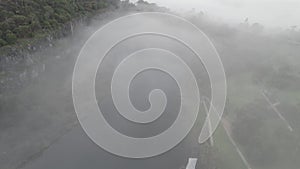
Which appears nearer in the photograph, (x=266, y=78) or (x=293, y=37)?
(x=266, y=78)

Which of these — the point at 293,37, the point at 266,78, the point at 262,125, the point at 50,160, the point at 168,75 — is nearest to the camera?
the point at 50,160

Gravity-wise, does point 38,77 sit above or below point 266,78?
below

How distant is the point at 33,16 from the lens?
2453 centimetres

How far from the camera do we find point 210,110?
1808cm

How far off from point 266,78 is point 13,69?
16102mm

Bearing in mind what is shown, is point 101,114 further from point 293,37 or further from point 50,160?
point 293,37

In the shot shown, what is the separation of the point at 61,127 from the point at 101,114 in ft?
6.82

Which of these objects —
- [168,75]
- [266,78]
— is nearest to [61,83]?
[168,75]

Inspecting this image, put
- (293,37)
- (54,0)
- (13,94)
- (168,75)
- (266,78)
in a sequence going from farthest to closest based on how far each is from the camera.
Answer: (293,37), (54,0), (266,78), (168,75), (13,94)

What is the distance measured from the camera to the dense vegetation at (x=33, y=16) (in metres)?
22.2

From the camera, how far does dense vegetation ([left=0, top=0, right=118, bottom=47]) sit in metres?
22.2

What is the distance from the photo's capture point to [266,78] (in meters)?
24.1

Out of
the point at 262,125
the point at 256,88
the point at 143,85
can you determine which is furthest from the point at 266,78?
the point at 143,85

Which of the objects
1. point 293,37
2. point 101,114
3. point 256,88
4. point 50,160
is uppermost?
point 293,37
